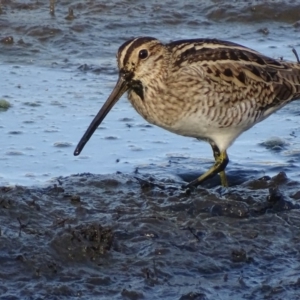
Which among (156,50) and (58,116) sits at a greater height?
(156,50)

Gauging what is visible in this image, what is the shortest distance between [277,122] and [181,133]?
1.66 meters

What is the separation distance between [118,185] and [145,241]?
1.01m

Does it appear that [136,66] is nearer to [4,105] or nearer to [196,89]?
[196,89]

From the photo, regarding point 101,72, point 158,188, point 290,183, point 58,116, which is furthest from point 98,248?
point 101,72

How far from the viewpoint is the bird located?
21.1 feet

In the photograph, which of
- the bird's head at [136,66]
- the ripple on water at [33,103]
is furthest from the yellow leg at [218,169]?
the ripple on water at [33,103]

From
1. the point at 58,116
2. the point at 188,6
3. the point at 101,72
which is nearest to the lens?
the point at 58,116

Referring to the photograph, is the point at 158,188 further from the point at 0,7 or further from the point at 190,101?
the point at 0,7

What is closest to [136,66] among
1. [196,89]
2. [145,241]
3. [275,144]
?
Answer: [196,89]

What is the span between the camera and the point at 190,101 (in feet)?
21.2

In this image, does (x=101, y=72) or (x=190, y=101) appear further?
(x=101, y=72)

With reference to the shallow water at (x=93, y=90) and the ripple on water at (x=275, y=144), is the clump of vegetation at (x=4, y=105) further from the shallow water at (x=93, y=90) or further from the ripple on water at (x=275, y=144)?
the ripple on water at (x=275, y=144)

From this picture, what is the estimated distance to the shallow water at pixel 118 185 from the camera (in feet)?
17.4

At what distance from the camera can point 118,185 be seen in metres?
6.64
